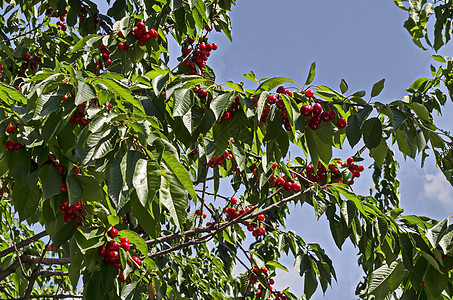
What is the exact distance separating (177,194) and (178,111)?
1.27 ft

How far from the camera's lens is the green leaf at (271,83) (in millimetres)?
1838

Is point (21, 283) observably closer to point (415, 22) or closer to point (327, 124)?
point (327, 124)

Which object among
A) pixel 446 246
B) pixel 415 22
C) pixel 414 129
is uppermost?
pixel 415 22

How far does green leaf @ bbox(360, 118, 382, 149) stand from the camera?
1.82 meters

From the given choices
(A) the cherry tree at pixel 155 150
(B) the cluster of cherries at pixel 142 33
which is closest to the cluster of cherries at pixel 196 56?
(B) the cluster of cherries at pixel 142 33

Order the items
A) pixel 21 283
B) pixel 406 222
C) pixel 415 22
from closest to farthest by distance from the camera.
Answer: pixel 406 222 < pixel 21 283 < pixel 415 22

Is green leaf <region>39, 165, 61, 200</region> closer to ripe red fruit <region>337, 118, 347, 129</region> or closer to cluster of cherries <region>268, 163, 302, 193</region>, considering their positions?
ripe red fruit <region>337, 118, 347, 129</region>

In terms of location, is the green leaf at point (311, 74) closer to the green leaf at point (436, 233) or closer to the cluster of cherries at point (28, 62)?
the green leaf at point (436, 233)

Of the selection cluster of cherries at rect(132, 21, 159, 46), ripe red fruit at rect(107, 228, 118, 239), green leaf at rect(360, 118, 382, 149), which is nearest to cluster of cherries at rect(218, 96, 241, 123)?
green leaf at rect(360, 118, 382, 149)

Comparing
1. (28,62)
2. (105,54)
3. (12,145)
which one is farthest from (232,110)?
(28,62)

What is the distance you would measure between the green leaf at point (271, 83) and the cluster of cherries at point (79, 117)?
0.64 meters

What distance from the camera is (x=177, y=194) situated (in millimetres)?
1455

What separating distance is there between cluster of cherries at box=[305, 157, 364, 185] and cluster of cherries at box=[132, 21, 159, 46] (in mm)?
1238

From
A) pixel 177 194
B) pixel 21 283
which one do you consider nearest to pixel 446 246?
pixel 177 194
